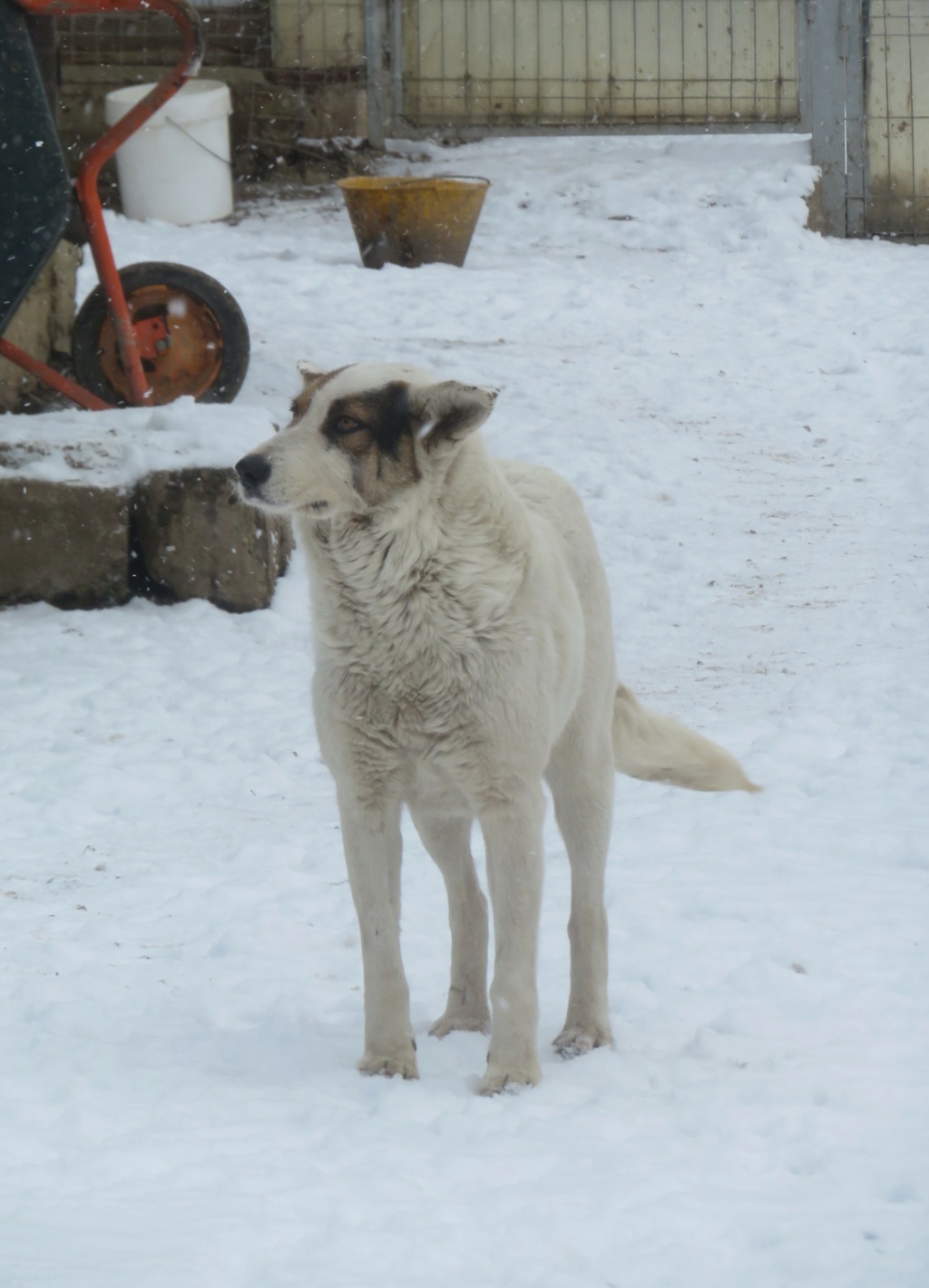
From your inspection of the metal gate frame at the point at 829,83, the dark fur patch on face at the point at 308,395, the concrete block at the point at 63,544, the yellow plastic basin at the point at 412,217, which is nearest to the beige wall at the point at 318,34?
the metal gate frame at the point at 829,83

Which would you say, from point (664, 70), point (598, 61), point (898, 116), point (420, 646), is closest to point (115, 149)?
point (420, 646)

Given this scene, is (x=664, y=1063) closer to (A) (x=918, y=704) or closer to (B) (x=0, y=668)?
(A) (x=918, y=704)

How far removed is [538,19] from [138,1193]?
11254 millimetres

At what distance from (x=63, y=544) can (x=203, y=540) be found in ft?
1.79

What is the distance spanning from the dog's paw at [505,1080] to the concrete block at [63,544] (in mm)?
3692

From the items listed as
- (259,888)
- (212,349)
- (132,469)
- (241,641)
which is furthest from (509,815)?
(212,349)

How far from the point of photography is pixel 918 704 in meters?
5.33

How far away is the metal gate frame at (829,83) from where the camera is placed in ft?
38.2

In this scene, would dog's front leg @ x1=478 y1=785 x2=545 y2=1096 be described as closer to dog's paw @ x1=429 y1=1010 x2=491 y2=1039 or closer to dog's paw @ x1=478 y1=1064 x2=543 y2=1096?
dog's paw @ x1=478 y1=1064 x2=543 y2=1096

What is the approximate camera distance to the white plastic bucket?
10688mm

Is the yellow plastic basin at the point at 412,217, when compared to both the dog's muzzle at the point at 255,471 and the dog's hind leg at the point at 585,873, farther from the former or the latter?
the dog's muzzle at the point at 255,471

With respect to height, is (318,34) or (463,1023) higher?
(318,34)

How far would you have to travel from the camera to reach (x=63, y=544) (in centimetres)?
612

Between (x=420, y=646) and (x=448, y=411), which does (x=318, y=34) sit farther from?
(x=420, y=646)
